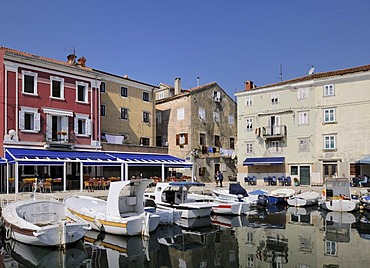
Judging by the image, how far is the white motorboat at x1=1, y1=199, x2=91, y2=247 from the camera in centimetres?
1385

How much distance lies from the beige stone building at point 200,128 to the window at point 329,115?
12.6 meters

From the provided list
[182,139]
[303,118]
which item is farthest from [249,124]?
[182,139]

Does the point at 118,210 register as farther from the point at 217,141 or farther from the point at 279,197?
the point at 217,141

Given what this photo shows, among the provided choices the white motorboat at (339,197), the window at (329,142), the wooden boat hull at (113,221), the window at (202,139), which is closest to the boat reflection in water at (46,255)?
the wooden boat hull at (113,221)

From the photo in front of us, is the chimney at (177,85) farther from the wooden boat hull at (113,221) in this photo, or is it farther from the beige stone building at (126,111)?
the wooden boat hull at (113,221)

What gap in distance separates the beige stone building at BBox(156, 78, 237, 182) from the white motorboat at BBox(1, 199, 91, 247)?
2587 centimetres

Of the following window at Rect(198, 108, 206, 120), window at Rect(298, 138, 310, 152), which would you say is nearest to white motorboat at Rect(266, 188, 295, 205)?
window at Rect(298, 138, 310, 152)

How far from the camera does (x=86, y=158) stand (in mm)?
29734

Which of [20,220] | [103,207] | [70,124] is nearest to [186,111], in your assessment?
[70,124]

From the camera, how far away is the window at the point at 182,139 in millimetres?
43812

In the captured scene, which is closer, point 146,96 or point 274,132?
point 274,132

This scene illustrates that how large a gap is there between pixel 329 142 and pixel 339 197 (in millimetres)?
12995

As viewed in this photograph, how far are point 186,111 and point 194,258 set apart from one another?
31359mm

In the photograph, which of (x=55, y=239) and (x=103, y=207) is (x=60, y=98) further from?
(x=55, y=239)
